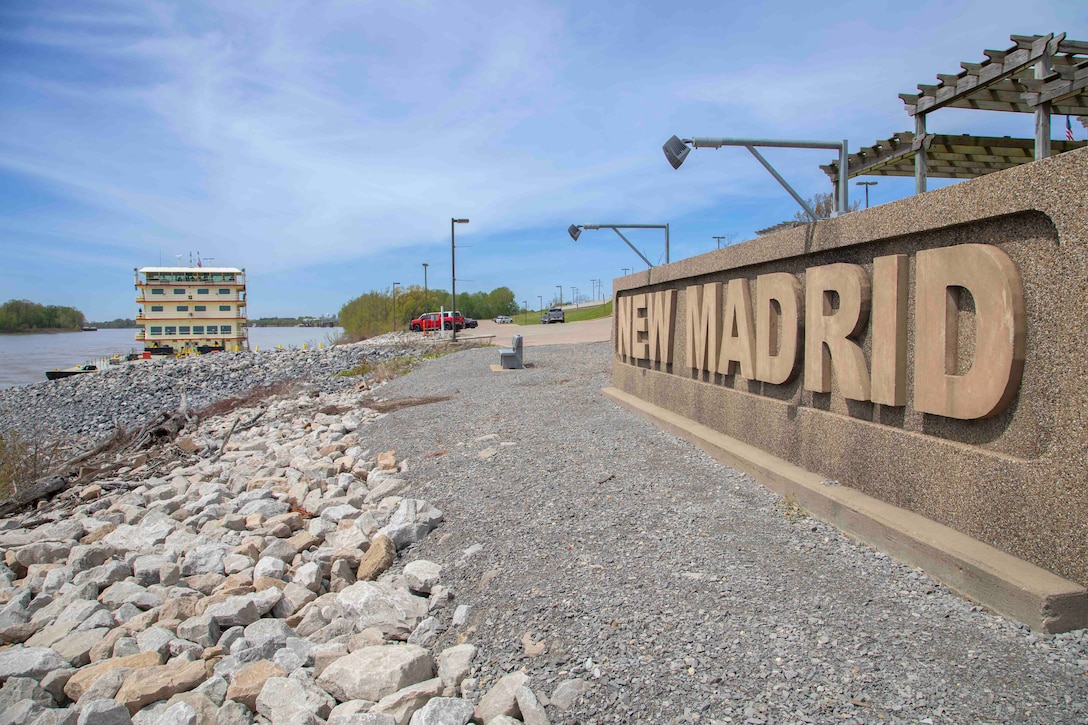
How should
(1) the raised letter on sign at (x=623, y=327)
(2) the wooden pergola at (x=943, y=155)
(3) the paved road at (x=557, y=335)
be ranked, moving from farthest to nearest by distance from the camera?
(3) the paved road at (x=557, y=335) < (1) the raised letter on sign at (x=623, y=327) < (2) the wooden pergola at (x=943, y=155)

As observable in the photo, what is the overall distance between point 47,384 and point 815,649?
1512 inches

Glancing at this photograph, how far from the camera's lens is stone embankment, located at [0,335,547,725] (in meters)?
3.34

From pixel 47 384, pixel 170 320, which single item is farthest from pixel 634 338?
pixel 170 320

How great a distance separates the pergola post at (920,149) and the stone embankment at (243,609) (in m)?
4.87

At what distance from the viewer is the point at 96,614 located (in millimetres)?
4641

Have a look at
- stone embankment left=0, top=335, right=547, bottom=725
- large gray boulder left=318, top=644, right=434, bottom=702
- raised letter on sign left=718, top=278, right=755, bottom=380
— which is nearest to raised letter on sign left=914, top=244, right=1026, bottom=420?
raised letter on sign left=718, top=278, right=755, bottom=380

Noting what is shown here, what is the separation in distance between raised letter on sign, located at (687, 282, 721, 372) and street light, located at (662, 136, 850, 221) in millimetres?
1671

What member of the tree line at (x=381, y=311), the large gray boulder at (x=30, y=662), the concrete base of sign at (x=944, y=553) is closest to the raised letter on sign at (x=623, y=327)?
the concrete base of sign at (x=944, y=553)

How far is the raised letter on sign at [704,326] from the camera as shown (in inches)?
296

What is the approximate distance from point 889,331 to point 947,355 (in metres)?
0.53

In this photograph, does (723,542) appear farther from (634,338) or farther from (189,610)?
(634,338)

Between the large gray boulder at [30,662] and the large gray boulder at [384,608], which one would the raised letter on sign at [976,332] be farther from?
the large gray boulder at [30,662]

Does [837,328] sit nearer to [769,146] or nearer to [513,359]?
[769,146]

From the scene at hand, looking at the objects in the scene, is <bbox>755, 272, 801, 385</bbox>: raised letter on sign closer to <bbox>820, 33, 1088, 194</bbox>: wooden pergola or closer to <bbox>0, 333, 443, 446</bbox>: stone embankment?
<bbox>820, 33, 1088, 194</bbox>: wooden pergola
